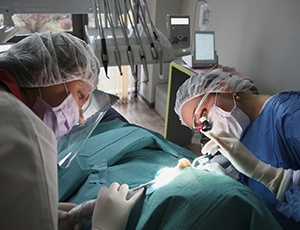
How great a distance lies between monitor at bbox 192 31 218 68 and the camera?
199 cm

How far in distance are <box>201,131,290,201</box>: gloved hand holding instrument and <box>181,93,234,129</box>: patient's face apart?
0.44 ft

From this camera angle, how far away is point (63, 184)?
1.19 m

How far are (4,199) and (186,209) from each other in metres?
0.50

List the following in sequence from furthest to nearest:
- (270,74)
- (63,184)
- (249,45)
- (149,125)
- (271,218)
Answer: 1. (149,125)
2. (249,45)
3. (270,74)
4. (63,184)
5. (271,218)

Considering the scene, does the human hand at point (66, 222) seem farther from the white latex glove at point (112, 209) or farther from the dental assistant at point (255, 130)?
the dental assistant at point (255, 130)

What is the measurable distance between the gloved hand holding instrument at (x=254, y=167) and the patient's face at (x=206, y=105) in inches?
5.3

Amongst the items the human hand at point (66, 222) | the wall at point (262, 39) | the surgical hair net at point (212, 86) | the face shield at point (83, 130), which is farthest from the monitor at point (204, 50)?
the human hand at point (66, 222)

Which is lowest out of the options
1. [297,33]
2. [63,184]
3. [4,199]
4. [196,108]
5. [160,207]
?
[63,184]

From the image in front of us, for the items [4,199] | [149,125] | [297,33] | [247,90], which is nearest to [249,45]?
[297,33]

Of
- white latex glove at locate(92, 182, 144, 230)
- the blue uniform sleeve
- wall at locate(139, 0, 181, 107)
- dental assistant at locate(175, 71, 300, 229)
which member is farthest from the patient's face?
wall at locate(139, 0, 181, 107)

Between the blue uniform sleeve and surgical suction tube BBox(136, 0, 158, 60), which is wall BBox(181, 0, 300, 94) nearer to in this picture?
the blue uniform sleeve

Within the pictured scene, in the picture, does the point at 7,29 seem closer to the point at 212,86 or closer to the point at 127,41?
the point at 127,41

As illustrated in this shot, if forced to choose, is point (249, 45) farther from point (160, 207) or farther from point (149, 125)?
point (160, 207)

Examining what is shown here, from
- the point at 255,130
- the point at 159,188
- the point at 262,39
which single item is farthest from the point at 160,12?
the point at 159,188
